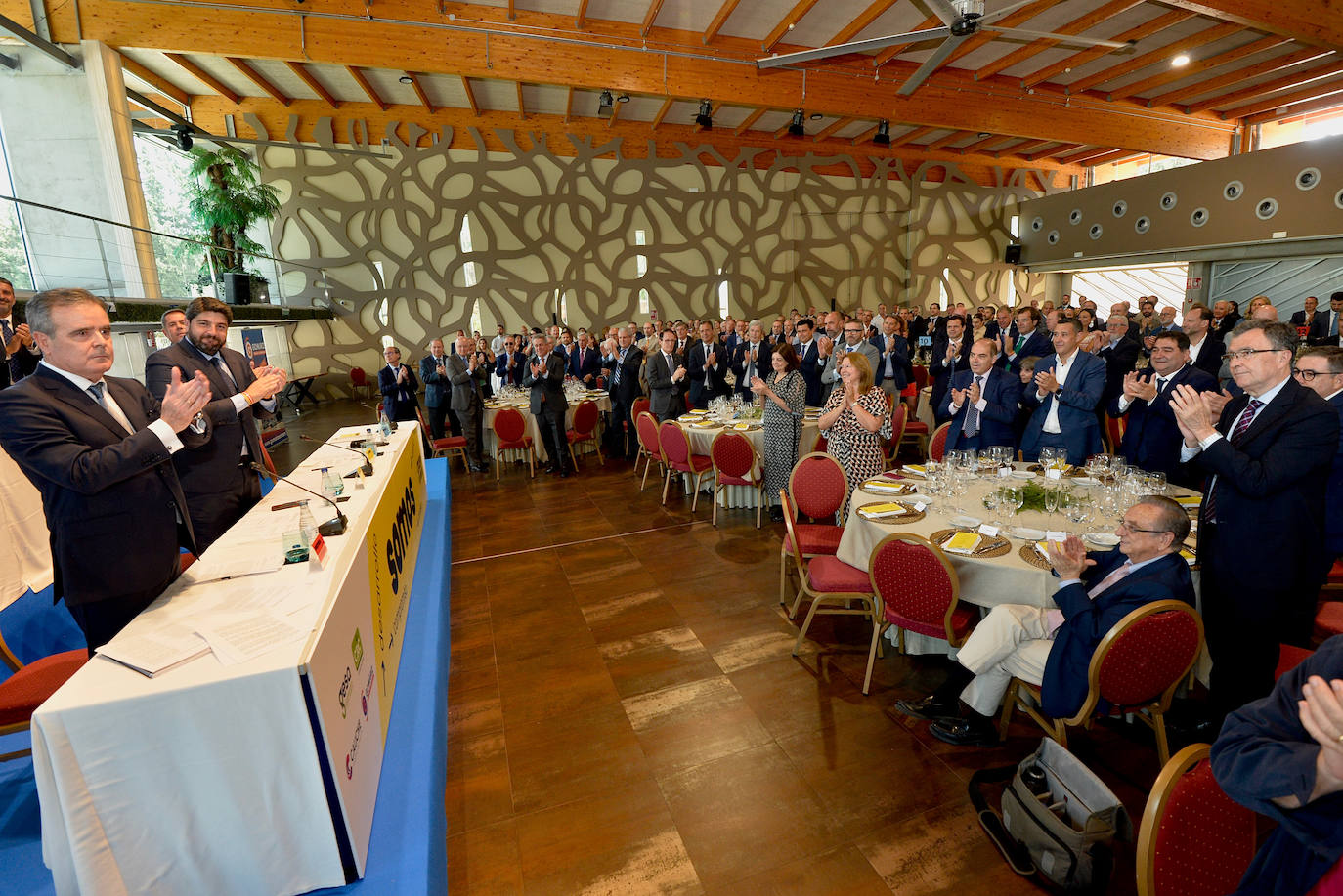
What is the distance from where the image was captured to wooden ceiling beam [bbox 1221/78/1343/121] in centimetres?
1103

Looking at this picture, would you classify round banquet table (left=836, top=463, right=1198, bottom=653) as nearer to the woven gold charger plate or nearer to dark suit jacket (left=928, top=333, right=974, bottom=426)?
the woven gold charger plate

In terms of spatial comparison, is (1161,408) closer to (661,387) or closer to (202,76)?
(661,387)

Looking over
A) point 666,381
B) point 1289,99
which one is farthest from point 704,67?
point 1289,99

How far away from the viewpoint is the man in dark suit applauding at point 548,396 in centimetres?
754

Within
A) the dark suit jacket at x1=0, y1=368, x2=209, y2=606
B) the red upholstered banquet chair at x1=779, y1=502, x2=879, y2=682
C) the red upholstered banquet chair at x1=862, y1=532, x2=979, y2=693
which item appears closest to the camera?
the dark suit jacket at x1=0, y1=368, x2=209, y2=606

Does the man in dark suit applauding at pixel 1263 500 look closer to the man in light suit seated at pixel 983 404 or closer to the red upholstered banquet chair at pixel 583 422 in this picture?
the man in light suit seated at pixel 983 404

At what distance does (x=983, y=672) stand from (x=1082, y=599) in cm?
58

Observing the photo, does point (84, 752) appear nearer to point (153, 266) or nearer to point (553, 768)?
point (553, 768)

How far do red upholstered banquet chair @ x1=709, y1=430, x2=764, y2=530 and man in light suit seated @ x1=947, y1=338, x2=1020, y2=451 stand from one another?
5.65ft

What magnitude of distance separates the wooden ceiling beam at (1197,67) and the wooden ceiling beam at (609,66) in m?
0.48

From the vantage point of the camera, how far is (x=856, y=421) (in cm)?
449

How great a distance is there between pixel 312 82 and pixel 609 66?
20.1 feet

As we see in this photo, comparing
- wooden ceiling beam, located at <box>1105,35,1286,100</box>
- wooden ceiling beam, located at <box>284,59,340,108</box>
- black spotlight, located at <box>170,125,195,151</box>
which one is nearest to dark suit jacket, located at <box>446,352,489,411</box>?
wooden ceiling beam, located at <box>284,59,340,108</box>

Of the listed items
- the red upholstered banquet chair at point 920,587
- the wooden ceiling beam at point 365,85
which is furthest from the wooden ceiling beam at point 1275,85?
the wooden ceiling beam at point 365,85
